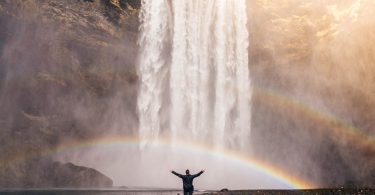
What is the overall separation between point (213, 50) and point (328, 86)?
19.1 meters

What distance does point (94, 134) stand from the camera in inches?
3000

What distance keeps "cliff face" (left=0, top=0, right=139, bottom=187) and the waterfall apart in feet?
10.6

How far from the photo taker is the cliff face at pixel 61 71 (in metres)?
69.7

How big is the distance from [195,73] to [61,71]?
2017 cm

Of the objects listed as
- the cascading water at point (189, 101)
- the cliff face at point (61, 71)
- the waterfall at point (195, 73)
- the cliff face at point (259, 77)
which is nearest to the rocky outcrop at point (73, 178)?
the cliff face at point (61, 71)

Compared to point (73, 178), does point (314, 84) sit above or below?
above

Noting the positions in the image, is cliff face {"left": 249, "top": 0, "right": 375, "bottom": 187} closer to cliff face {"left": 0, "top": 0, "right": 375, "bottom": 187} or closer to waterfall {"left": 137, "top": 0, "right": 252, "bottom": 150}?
cliff face {"left": 0, "top": 0, "right": 375, "bottom": 187}

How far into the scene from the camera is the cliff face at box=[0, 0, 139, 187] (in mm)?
69744

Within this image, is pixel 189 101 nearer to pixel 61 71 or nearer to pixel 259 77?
pixel 259 77

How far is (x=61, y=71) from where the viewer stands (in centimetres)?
7344

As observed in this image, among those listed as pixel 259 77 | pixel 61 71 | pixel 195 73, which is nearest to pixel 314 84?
pixel 259 77

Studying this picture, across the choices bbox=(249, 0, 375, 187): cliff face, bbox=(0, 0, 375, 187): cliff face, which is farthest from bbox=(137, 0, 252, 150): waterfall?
bbox=(249, 0, 375, 187): cliff face

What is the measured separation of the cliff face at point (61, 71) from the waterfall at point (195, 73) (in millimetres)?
3225

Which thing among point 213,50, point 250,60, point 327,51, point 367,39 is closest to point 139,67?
point 213,50
